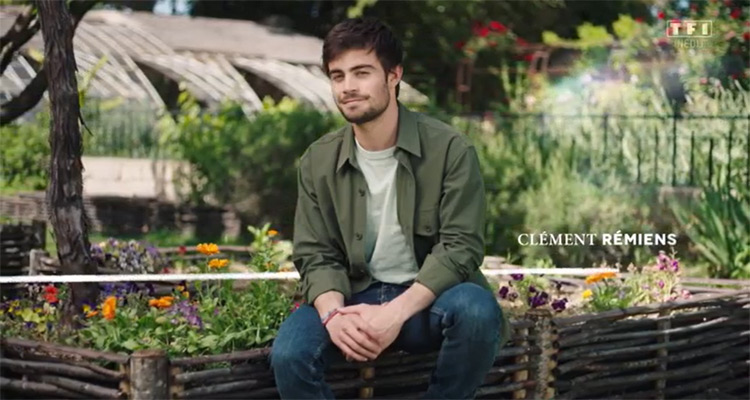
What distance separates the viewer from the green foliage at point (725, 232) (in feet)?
24.2

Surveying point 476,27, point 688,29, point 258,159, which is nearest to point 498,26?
point 476,27

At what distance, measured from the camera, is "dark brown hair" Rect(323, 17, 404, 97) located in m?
3.40

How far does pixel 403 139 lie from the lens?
11.5 feet

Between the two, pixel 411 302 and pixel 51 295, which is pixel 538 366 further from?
pixel 51 295

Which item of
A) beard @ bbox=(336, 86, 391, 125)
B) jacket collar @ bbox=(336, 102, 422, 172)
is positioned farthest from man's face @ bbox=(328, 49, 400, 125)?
jacket collar @ bbox=(336, 102, 422, 172)

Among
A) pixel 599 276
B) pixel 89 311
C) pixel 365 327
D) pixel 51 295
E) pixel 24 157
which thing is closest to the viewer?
pixel 365 327

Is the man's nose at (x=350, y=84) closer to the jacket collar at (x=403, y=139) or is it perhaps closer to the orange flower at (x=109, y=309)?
the jacket collar at (x=403, y=139)

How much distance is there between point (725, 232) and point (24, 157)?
9.02 meters

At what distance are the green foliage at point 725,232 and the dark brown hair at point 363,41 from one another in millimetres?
4219

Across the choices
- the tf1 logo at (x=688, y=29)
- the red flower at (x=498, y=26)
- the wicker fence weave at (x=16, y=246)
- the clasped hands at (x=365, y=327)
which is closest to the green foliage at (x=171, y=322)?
the clasped hands at (x=365, y=327)

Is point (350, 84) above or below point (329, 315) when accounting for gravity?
above

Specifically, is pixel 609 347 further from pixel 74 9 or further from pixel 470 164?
pixel 74 9

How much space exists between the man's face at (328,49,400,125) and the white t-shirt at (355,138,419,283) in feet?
0.51

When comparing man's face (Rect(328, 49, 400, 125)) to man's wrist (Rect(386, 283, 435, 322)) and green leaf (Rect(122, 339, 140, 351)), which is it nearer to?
man's wrist (Rect(386, 283, 435, 322))
